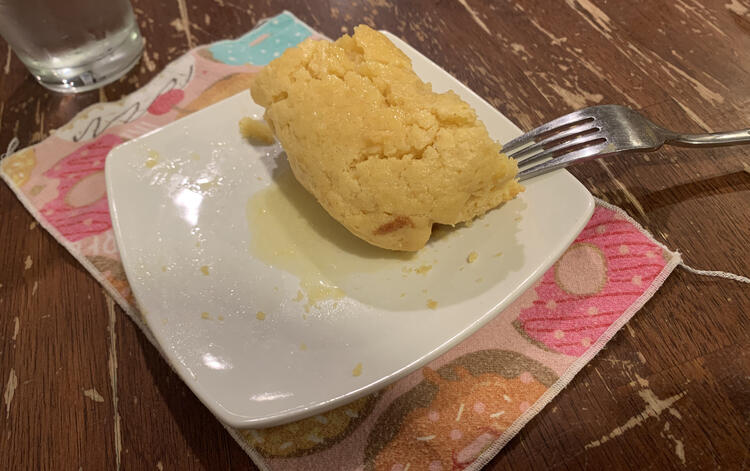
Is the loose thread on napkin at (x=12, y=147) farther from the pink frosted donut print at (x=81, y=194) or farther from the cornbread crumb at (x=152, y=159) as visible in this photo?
the cornbread crumb at (x=152, y=159)

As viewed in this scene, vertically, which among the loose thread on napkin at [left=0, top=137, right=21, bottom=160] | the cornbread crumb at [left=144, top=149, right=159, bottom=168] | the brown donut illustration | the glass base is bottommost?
the loose thread on napkin at [left=0, top=137, right=21, bottom=160]

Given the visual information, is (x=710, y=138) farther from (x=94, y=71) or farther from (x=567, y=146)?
(x=94, y=71)

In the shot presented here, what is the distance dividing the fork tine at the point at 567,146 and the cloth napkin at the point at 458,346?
158 millimetres

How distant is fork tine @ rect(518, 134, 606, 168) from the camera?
3.22 ft

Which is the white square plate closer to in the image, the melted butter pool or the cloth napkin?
the melted butter pool

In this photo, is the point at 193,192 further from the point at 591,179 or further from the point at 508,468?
the point at 591,179

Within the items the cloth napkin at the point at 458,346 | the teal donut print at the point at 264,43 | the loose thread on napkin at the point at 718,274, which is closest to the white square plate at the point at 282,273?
the cloth napkin at the point at 458,346

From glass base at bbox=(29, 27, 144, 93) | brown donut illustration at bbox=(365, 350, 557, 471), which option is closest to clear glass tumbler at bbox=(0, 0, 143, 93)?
glass base at bbox=(29, 27, 144, 93)

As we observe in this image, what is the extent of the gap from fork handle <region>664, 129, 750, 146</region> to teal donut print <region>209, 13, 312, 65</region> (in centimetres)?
106

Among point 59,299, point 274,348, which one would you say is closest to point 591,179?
point 274,348

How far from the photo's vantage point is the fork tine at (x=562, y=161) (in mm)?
957

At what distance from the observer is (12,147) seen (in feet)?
4.30

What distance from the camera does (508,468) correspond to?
81 cm

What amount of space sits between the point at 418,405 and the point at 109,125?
1.11 metres
